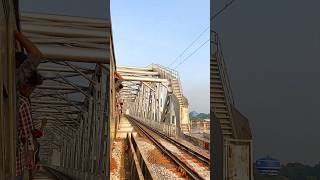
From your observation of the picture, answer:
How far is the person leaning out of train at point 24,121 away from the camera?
1893mm

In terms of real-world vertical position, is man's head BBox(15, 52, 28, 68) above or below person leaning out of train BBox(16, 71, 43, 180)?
above

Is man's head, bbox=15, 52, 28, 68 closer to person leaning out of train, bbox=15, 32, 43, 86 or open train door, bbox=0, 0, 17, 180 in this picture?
person leaning out of train, bbox=15, 32, 43, 86

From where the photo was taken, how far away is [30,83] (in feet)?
6.28

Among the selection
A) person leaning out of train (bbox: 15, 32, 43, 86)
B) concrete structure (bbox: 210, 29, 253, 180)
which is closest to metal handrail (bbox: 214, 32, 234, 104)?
concrete structure (bbox: 210, 29, 253, 180)

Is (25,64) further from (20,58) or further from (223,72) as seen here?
(223,72)

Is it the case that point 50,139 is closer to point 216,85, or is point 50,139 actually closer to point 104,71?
point 216,85

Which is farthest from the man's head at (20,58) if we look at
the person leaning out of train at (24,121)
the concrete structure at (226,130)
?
the concrete structure at (226,130)

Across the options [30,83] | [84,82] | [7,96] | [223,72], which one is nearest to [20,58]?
[30,83]

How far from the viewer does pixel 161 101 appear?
38344 mm

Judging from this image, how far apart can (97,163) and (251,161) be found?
195cm

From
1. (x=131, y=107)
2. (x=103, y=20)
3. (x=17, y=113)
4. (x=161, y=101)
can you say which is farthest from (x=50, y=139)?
(x=131, y=107)

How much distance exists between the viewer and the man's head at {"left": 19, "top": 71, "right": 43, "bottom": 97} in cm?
189

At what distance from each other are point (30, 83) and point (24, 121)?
0.71ft

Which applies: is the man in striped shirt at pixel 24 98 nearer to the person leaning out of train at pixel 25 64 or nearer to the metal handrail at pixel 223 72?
the person leaning out of train at pixel 25 64
